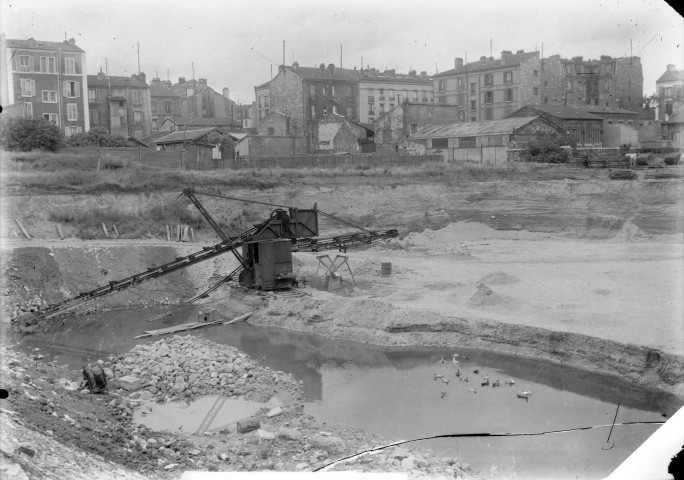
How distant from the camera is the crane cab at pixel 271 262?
2589cm

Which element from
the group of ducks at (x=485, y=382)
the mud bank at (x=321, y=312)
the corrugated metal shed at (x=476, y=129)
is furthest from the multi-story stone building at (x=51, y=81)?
the group of ducks at (x=485, y=382)

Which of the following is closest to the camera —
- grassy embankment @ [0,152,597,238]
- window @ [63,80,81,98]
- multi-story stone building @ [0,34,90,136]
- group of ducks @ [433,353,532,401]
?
group of ducks @ [433,353,532,401]

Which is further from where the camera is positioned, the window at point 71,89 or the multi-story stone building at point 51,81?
the window at point 71,89

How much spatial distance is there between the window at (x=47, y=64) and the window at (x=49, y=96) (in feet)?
4.14

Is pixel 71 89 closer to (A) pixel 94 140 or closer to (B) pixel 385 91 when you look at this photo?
(A) pixel 94 140

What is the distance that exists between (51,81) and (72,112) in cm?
465

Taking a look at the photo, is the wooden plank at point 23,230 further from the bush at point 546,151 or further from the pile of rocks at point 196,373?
the bush at point 546,151

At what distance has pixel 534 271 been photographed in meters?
28.6

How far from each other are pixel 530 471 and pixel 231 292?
56.6ft

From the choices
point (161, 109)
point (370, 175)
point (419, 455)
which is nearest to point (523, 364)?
point (419, 455)

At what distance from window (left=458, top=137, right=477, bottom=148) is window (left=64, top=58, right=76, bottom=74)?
88.2ft

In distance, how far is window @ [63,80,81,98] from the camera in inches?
1829

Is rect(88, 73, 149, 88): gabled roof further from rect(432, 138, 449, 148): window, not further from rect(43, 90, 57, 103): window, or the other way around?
rect(432, 138, 449, 148): window

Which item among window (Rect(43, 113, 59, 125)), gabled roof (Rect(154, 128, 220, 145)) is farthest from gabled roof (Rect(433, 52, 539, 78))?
window (Rect(43, 113, 59, 125))
